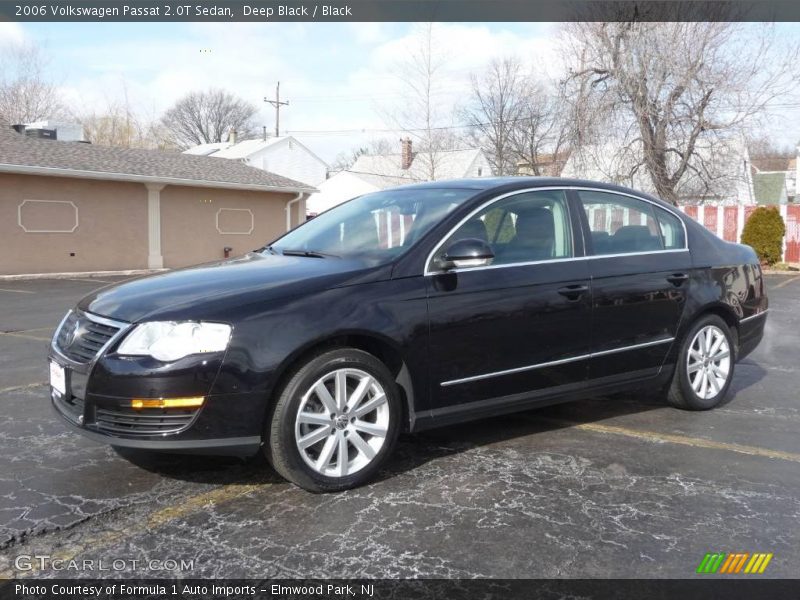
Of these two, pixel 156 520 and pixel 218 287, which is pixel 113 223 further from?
pixel 156 520

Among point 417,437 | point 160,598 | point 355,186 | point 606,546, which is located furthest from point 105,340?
point 355,186

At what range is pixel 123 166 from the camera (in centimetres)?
2117

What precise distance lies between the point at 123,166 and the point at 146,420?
63.9ft

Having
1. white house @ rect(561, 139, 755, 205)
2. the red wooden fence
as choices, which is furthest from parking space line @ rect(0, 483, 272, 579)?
the red wooden fence

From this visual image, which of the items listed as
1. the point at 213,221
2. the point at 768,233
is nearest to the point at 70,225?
the point at 213,221

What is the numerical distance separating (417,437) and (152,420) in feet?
6.20

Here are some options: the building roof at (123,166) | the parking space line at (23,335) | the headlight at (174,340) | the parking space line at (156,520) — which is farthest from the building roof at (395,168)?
the headlight at (174,340)

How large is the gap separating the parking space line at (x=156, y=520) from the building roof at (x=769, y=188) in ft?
170

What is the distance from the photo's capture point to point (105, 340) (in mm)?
3609

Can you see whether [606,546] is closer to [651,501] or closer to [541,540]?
[541,540]

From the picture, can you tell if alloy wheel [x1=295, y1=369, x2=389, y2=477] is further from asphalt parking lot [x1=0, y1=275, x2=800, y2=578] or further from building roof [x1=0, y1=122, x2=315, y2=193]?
building roof [x1=0, y1=122, x2=315, y2=193]

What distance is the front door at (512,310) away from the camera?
410 cm

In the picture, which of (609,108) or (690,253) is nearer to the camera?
(690,253)

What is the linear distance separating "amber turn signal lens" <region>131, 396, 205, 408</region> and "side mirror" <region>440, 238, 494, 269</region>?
1.52 m
